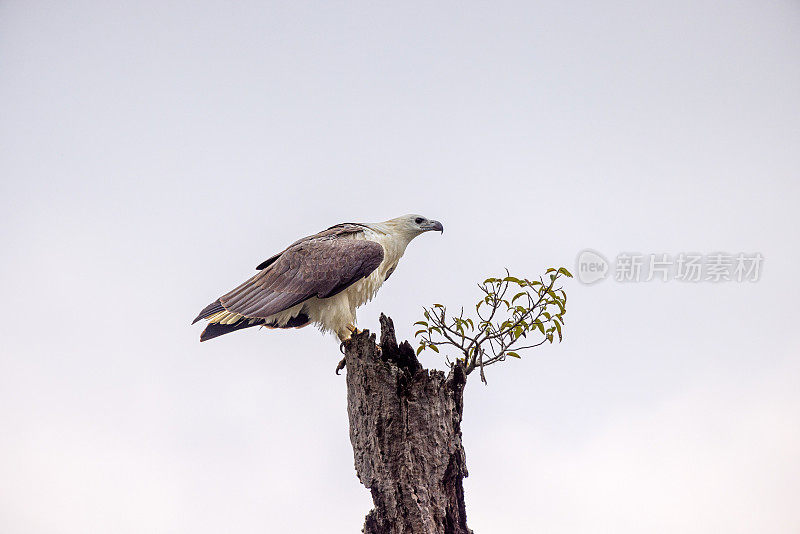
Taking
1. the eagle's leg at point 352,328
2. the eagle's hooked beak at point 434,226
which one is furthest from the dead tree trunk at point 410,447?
the eagle's hooked beak at point 434,226

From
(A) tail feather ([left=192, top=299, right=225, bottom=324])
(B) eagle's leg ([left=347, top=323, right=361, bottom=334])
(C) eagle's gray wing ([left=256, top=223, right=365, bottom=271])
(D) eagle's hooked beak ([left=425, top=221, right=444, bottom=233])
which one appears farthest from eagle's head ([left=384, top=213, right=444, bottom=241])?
(A) tail feather ([left=192, top=299, right=225, bottom=324])

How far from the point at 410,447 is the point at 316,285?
181 centimetres

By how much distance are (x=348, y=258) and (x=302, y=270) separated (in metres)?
0.47

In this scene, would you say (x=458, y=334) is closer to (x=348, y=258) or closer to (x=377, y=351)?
(x=377, y=351)

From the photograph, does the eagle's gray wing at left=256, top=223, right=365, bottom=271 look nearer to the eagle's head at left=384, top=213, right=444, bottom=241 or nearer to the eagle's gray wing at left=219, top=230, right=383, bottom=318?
the eagle's gray wing at left=219, top=230, right=383, bottom=318

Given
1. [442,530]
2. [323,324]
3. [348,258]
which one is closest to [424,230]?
[348,258]

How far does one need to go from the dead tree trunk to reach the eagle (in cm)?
92

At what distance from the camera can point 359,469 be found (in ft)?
17.1

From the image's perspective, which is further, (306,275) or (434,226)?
(434,226)

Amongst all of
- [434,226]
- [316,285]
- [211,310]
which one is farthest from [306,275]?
[434,226]

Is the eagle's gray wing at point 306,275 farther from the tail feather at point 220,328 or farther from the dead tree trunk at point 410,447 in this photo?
the dead tree trunk at point 410,447

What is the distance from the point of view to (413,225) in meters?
6.63

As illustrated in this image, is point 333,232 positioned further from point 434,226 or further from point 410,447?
point 410,447

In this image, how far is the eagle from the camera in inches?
235
